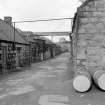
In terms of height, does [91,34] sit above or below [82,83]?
above

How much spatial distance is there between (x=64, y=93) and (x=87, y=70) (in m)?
1.99

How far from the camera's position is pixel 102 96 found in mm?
6062

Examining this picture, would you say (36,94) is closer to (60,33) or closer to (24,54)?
(24,54)

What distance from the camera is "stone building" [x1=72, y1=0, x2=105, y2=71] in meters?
7.57

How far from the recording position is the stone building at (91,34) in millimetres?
7566

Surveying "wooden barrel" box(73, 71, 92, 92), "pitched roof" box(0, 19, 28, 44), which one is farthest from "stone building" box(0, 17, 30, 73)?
"wooden barrel" box(73, 71, 92, 92)

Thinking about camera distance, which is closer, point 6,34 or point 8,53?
point 8,53

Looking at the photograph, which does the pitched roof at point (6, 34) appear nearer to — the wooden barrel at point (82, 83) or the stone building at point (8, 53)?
the stone building at point (8, 53)

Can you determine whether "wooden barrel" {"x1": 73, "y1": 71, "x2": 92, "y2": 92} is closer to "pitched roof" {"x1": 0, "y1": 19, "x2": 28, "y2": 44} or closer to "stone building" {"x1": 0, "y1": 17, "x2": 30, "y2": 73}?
"stone building" {"x1": 0, "y1": 17, "x2": 30, "y2": 73}

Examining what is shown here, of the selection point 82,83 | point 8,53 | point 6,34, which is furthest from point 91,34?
point 6,34

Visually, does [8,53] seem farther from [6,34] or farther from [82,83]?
[82,83]

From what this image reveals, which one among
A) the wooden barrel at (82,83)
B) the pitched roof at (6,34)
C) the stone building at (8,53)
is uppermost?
the pitched roof at (6,34)

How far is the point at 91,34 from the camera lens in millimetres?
7656

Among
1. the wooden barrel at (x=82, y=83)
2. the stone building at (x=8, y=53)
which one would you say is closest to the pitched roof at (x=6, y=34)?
the stone building at (x=8, y=53)
